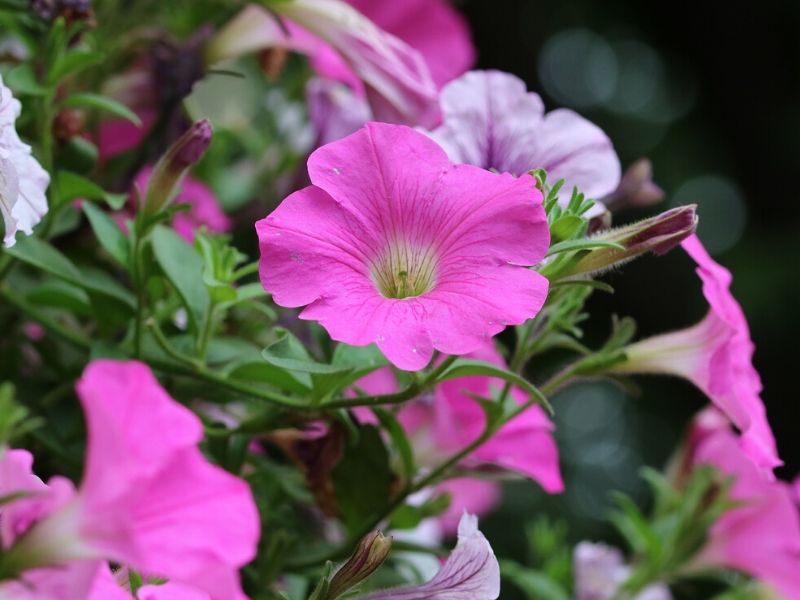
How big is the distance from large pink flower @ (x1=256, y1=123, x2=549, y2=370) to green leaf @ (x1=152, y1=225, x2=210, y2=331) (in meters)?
0.08

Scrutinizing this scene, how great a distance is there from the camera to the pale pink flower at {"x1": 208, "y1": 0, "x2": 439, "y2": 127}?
1.53 feet

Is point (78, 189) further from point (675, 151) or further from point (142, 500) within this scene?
point (675, 151)

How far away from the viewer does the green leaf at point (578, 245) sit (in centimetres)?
32

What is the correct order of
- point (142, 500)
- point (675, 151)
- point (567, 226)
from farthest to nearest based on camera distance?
1. point (675, 151)
2. point (567, 226)
3. point (142, 500)

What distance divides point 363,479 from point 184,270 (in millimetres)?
107

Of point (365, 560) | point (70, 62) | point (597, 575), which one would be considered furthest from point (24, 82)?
point (597, 575)

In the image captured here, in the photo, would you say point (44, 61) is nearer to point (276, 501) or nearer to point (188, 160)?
point (188, 160)

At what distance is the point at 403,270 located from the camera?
0.34 metres

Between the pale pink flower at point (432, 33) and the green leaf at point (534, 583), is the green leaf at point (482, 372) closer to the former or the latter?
the green leaf at point (534, 583)

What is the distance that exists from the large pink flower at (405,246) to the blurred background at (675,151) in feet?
4.05

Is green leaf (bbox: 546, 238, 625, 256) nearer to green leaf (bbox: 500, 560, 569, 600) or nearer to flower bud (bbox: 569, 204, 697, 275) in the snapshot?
flower bud (bbox: 569, 204, 697, 275)

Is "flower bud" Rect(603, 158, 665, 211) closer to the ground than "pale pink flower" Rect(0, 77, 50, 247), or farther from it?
closer to the ground

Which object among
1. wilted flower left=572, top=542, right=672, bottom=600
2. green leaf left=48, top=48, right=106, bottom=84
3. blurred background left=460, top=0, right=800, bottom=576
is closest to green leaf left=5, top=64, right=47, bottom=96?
green leaf left=48, top=48, right=106, bottom=84

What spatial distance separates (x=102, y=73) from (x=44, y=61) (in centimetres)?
11
